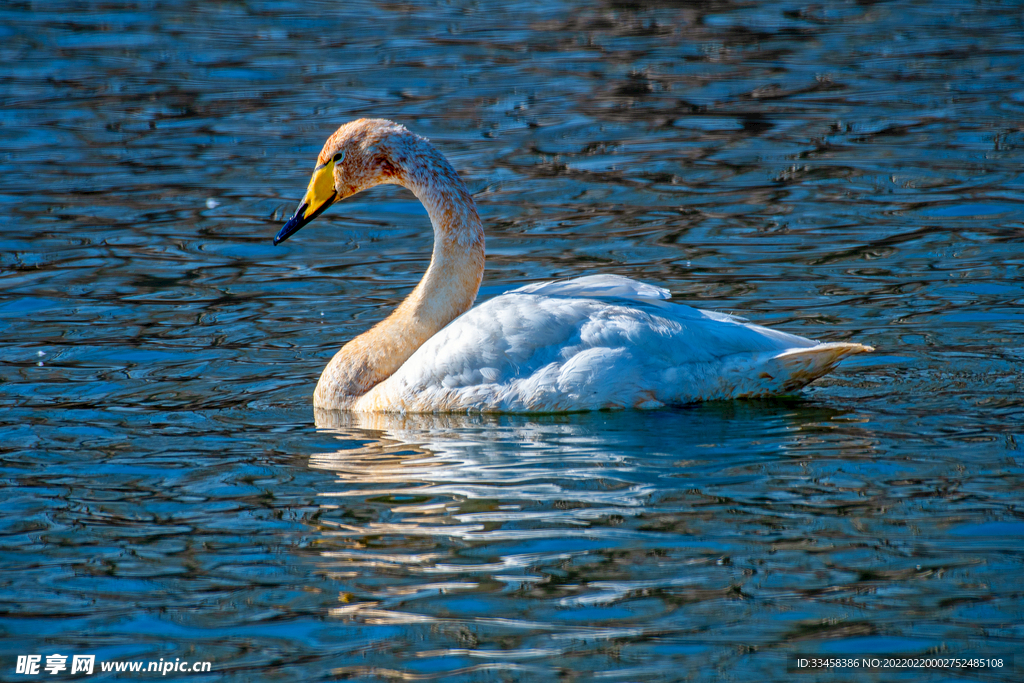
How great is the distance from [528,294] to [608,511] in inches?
77.8

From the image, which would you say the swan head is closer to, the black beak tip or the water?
the black beak tip

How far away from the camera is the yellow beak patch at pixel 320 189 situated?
25.1 ft

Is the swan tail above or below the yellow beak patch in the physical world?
below

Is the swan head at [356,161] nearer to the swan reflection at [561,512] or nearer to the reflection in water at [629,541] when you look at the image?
the swan reflection at [561,512]

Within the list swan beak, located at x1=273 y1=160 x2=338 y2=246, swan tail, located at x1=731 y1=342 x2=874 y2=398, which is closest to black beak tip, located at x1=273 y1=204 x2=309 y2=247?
swan beak, located at x1=273 y1=160 x2=338 y2=246

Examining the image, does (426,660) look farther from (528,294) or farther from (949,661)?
(528,294)

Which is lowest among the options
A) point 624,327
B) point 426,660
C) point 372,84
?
point 426,660

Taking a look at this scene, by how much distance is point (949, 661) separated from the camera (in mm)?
4258

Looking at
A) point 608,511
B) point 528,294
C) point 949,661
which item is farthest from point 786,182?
point 949,661

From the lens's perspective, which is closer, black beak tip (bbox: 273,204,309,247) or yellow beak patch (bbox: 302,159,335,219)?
black beak tip (bbox: 273,204,309,247)

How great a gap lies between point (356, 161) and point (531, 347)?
164 centimetres

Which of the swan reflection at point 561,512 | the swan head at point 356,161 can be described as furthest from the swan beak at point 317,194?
the swan reflection at point 561,512

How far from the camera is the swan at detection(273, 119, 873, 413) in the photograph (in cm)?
679

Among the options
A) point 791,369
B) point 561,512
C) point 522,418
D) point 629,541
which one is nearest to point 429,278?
point 522,418
